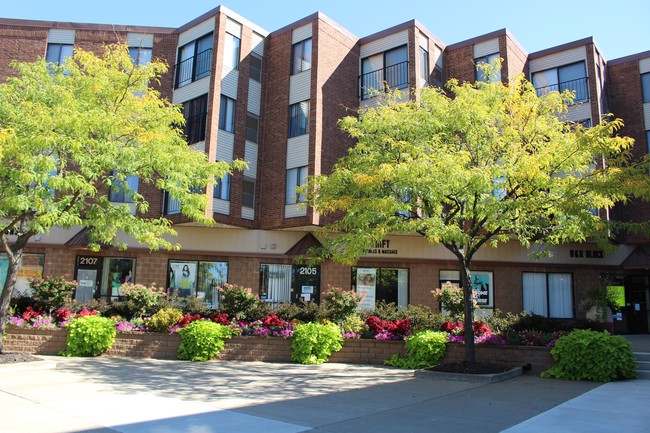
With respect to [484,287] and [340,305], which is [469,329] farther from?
[484,287]

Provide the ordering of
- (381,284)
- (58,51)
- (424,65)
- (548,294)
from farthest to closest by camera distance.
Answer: (58,51)
(424,65)
(381,284)
(548,294)

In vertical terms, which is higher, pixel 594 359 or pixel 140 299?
pixel 140 299

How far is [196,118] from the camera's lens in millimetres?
22812

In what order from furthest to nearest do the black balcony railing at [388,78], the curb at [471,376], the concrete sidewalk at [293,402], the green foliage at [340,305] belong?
the black balcony railing at [388,78] < the green foliage at [340,305] < the curb at [471,376] < the concrete sidewalk at [293,402]

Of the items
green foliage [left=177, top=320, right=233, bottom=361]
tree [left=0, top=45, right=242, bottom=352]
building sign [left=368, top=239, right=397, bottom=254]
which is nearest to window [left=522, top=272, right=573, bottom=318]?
building sign [left=368, top=239, right=397, bottom=254]

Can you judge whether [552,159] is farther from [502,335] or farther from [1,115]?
[1,115]

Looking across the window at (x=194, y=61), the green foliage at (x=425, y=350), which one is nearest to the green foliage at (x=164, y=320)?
the green foliage at (x=425, y=350)

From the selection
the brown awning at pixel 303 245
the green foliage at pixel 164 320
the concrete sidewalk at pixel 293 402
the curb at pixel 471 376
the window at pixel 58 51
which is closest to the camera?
the concrete sidewalk at pixel 293 402

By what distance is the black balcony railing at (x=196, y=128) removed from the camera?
2241 centimetres

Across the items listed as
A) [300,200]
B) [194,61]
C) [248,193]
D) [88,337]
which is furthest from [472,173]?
[194,61]

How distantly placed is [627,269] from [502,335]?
41.1 feet

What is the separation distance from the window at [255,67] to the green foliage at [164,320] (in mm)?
12558

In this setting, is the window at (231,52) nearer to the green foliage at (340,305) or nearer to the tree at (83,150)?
the tree at (83,150)

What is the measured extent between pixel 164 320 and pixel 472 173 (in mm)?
9455
